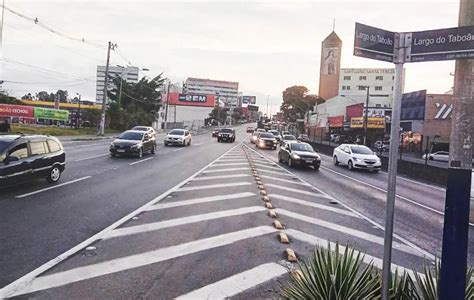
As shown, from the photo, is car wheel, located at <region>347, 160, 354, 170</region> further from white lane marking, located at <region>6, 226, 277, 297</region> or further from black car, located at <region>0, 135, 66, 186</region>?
white lane marking, located at <region>6, 226, 277, 297</region>

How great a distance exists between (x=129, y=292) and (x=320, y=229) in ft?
16.2

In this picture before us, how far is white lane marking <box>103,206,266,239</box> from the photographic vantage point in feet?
26.4

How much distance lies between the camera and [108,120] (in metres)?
61.1

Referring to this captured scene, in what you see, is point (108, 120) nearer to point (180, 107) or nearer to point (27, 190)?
point (27, 190)

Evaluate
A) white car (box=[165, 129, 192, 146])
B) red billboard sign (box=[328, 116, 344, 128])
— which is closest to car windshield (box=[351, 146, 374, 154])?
white car (box=[165, 129, 192, 146])

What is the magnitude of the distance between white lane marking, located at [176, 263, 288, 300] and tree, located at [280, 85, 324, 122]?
11093 centimetres

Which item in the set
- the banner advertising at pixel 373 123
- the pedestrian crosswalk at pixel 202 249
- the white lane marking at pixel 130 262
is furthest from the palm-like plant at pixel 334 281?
Result: the banner advertising at pixel 373 123

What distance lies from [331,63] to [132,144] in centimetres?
9497

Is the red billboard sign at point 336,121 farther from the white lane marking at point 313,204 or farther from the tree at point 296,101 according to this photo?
the white lane marking at point 313,204

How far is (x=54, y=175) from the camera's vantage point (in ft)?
45.3

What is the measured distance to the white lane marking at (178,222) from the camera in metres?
8.05

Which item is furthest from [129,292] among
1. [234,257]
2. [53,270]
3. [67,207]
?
[67,207]

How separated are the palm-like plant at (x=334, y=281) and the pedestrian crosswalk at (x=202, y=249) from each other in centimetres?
99

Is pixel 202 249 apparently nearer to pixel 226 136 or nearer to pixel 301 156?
pixel 301 156
